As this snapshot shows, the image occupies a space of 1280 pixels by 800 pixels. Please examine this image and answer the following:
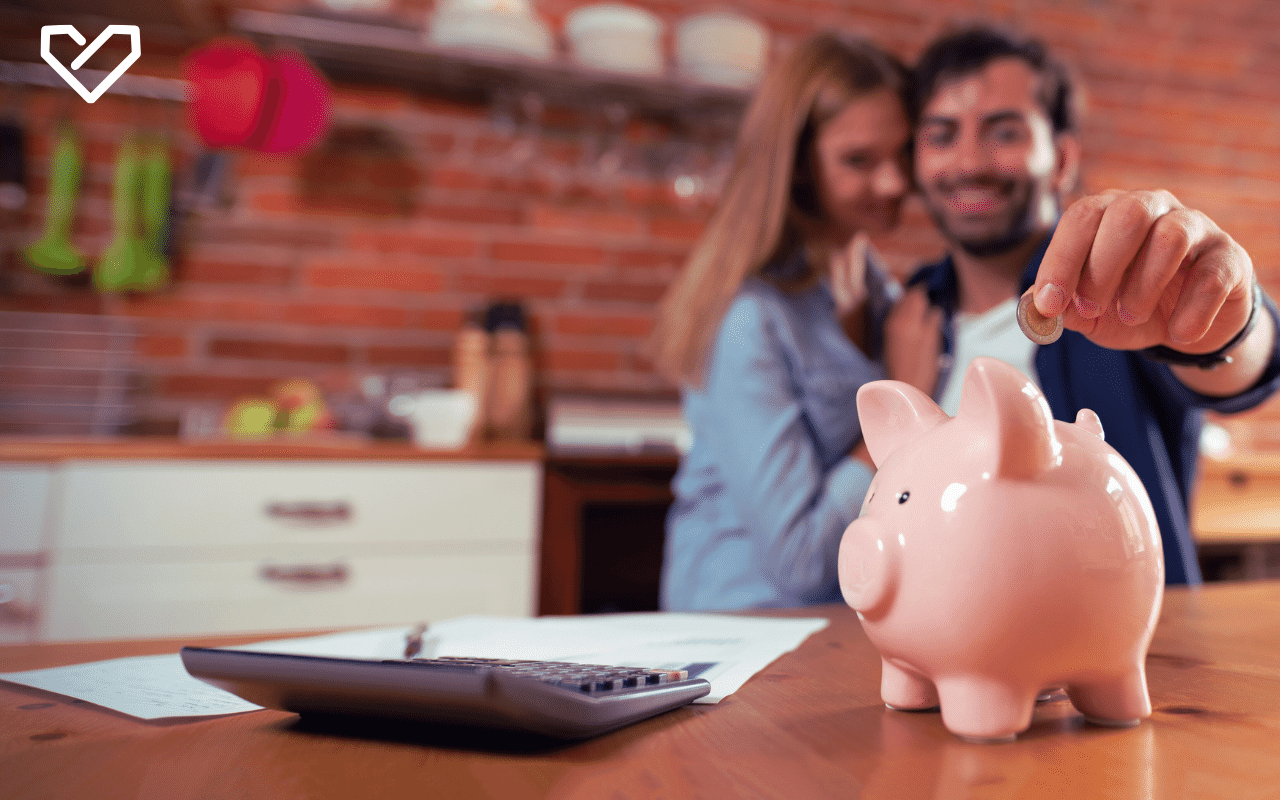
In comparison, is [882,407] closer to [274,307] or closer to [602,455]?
[602,455]

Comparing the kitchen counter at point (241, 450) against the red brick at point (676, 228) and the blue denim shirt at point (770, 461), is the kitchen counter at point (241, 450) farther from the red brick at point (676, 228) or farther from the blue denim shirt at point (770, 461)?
the red brick at point (676, 228)

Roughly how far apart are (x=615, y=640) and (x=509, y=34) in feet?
6.07

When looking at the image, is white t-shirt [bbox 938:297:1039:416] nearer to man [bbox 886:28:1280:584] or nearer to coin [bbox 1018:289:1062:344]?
man [bbox 886:28:1280:584]

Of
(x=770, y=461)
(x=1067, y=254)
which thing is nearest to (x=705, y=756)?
(x=1067, y=254)

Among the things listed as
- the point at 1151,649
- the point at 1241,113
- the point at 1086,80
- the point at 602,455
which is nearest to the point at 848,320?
the point at 602,455

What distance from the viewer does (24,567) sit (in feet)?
5.01

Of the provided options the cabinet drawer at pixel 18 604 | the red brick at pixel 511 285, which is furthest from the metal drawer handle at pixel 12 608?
the red brick at pixel 511 285

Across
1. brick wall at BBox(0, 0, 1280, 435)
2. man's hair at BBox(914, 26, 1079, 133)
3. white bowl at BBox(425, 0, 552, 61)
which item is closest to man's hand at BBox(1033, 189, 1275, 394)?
man's hair at BBox(914, 26, 1079, 133)

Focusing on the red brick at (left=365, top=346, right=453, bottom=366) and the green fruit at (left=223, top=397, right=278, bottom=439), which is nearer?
the green fruit at (left=223, top=397, right=278, bottom=439)

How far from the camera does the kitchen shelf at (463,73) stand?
2.05m

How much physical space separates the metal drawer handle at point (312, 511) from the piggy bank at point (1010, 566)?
146 cm

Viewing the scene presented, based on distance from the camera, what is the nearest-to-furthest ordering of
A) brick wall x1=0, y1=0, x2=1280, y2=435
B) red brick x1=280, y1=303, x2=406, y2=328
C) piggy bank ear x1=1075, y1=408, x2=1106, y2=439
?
piggy bank ear x1=1075, y1=408, x2=1106, y2=439, brick wall x1=0, y1=0, x2=1280, y2=435, red brick x1=280, y1=303, x2=406, y2=328

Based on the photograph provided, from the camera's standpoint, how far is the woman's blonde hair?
1.27 metres

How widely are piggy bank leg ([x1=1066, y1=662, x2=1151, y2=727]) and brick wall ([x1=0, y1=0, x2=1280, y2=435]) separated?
2.03m
